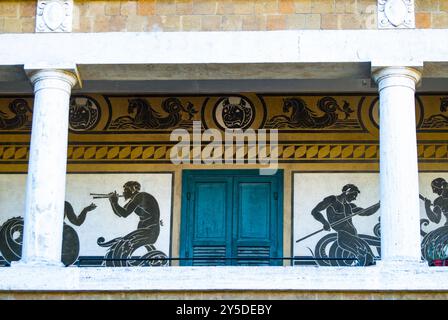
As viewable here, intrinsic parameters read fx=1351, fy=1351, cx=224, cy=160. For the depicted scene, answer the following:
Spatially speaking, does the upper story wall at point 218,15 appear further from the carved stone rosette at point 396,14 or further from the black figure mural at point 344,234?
the black figure mural at point 344,234

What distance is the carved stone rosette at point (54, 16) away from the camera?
13.5m

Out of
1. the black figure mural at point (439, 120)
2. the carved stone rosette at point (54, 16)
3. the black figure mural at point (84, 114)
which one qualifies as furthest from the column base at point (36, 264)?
the black figure mural at point (439, 120)

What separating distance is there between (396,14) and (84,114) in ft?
13.0

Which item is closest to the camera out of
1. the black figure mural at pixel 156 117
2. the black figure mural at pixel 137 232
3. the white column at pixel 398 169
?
the white column at pixel 398 169

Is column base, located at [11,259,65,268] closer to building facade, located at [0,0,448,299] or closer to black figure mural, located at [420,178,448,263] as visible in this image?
building facade, located at [0,0,448,299]

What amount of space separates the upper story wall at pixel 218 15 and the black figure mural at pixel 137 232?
2237mm

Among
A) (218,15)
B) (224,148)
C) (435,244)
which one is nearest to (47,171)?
(218,15)

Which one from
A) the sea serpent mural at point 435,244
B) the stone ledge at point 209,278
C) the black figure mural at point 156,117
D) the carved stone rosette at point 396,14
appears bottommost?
the stone ledge at point 209,278

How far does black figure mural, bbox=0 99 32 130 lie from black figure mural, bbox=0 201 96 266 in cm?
106

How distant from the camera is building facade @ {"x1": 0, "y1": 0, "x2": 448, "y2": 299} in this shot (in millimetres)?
12594

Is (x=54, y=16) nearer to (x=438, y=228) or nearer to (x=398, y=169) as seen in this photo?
(x=398, y=169)
